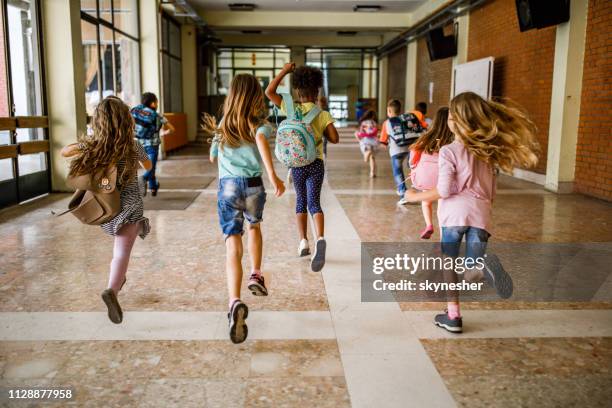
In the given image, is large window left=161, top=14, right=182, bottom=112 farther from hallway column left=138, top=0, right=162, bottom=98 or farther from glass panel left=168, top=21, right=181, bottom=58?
hallway column left=138, top=0, right=162, bottom=98

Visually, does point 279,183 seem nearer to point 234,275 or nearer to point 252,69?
point 234,275

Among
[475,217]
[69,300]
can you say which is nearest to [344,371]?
[475,217]

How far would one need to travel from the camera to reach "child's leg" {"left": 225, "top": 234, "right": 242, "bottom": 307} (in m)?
2.88

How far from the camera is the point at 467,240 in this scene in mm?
2941

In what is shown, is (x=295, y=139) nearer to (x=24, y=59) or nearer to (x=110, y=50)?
(x=24, y=59)

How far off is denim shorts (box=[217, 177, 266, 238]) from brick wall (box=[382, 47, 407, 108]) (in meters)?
16.7

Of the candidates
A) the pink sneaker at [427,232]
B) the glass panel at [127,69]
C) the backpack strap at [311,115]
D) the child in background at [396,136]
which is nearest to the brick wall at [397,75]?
the glass panel at [127,69]

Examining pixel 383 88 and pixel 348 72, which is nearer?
pixel 383 88

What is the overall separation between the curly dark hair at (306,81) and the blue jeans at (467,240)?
5.05 ft

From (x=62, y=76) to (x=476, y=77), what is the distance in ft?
24.3

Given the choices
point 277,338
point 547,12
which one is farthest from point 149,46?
point 277,338

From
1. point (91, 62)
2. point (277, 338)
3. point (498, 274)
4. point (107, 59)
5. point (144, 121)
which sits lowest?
point (277, 338)

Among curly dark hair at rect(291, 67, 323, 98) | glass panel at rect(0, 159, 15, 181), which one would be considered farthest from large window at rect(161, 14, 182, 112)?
curly dark hair at rect(291, 67, 323, 98)

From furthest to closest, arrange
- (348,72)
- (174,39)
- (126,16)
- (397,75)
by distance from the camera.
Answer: (348,72), (397,75), (174,39), (126,16)
